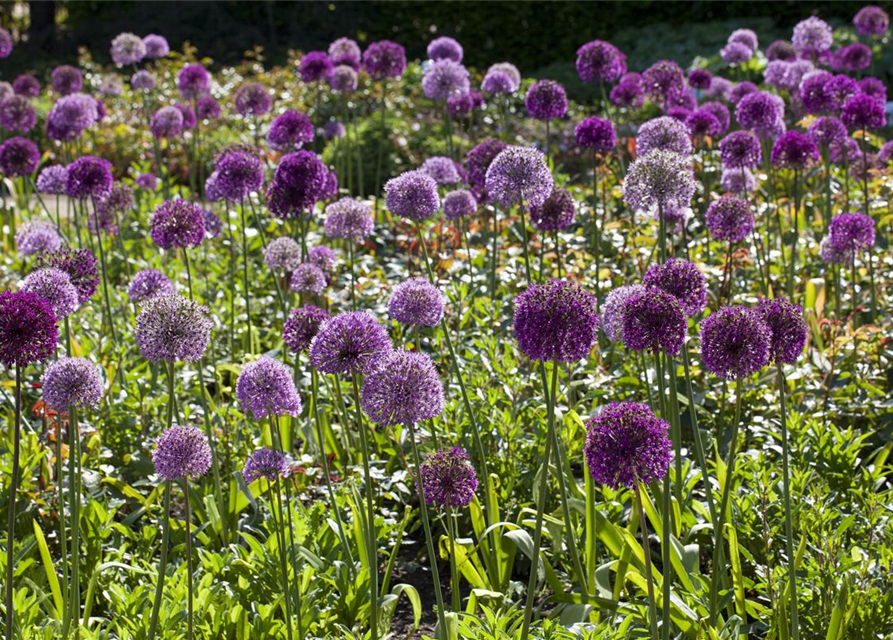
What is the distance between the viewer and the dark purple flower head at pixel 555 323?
229 cm

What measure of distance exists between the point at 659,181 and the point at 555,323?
1.05 meters

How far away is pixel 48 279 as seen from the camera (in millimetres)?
2938

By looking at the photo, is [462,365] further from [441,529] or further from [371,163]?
[371,163]

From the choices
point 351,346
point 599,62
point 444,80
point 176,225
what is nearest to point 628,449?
point 351,346

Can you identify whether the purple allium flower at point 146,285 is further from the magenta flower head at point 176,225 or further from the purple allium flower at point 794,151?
the purple allium flower at point 794,151

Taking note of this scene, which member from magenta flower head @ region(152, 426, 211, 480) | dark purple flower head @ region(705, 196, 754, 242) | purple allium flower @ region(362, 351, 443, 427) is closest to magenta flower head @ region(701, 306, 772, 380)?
purple allium flower @ region(362, 351, 443, 427)

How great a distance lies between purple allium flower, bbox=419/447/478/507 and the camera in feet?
8.48

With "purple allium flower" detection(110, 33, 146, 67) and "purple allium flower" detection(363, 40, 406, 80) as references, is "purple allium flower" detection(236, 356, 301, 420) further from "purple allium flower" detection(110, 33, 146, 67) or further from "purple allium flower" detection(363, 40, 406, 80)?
"purple allium flower" detection(110, 33, 146, 67)

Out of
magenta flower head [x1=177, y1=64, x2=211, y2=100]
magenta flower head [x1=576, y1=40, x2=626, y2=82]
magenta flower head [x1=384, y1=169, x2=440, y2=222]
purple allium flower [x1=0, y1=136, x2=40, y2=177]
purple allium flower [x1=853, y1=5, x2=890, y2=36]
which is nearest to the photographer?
magenta flower head [x1=384, y1=169, x2=440, y2=222]

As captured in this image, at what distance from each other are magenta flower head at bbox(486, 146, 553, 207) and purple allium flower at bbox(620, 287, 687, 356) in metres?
0.89

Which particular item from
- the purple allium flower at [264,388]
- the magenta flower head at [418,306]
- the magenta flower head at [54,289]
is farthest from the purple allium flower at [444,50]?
the purple allium flower at [264,388]

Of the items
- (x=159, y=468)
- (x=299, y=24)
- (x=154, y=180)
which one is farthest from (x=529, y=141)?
(x=299, y=24)

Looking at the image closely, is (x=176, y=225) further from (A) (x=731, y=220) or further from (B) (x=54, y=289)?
(A) (x=731, y=220)

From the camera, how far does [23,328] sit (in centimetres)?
231
